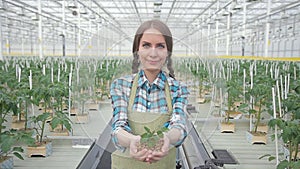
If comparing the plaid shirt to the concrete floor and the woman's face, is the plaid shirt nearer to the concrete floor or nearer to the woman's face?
the woman's face

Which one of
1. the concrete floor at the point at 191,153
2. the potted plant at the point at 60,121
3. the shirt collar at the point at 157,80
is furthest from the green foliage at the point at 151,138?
the potted plant at the point at 60,121

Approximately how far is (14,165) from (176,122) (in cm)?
301

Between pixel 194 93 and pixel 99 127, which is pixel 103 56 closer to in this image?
pixel 99 127

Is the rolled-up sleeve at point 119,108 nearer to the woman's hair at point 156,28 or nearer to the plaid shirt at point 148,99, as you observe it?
the plaid shirt at point 148,99

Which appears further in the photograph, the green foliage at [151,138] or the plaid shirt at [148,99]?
the plaid shirt at [148,99]

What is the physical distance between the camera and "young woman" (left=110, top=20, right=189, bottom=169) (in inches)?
43.3

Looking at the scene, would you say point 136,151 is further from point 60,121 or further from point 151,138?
point 60,121

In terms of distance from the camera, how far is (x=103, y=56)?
1302 millimetres

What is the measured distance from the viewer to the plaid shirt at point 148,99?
114 centimetres

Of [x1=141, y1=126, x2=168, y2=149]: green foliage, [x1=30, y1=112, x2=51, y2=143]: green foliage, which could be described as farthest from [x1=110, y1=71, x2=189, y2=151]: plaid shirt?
[x1=30, y1=112, x2=51, y2=143]: green foliage

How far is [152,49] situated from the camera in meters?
1.10

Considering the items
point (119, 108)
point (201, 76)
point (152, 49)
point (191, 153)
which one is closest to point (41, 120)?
point (191, 153)

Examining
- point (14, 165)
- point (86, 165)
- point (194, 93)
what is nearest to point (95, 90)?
point (194, 93)

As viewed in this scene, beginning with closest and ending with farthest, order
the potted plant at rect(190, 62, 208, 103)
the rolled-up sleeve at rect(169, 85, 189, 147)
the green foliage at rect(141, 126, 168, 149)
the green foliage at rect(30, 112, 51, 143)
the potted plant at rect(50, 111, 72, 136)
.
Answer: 1. the green foliage at rect(141, 126, 168, 149)
2. the rolled-up sleeve at rect(169, 85, 189, 147)
3. the potted plant at rect(190, 62, 208, 103)
4. the potted plant at rect(50, 111, 72, 136)
5. the green foliage at rect(30, 112, 51, 143)
